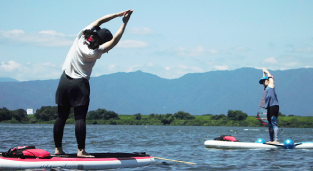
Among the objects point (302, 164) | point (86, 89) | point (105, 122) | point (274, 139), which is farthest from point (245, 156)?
point (105, 122)

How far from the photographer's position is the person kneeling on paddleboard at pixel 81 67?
9.71 metres

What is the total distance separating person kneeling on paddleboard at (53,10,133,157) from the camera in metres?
9.71

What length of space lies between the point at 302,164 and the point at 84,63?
678cm

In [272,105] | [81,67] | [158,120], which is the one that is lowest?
[272,105]

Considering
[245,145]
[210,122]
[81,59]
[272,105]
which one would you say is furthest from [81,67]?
[210,122]

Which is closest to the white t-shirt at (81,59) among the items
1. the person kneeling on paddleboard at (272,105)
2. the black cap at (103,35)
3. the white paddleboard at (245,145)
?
the black cap at (103,35)

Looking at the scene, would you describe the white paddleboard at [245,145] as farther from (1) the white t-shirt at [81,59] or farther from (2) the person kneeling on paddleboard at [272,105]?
(1) the white t-shirt at [81,59]

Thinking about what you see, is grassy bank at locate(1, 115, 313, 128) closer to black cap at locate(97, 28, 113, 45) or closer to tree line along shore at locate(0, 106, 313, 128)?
tree line along shore at locate(0, 106, 313, 128)

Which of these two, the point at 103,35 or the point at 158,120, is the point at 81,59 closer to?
the point at 103,35

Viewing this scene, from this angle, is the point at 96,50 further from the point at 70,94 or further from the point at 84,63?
the point at 70,94

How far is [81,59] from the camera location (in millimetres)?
9789

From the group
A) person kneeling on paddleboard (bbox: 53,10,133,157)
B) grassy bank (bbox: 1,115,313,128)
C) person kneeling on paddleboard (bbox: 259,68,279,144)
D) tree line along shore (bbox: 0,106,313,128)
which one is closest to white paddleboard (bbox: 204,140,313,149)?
person kneeling on paddleboard (bbox: 259,68,279,144)

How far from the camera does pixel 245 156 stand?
14828mm

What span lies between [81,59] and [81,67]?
0.18m
